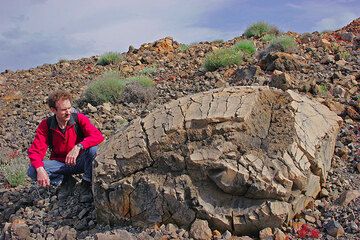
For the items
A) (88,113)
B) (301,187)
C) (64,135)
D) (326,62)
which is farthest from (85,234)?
(326,62)

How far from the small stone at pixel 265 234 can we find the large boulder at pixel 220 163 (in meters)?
0.07

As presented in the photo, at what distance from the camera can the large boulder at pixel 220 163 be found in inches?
197

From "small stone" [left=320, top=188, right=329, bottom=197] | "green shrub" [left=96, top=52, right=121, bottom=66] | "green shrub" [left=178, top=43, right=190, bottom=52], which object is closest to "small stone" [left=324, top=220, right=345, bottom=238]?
"small stone" [left=320, top=188, right=329, bottom=197]

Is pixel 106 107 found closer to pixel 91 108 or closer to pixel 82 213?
pixel 91 108

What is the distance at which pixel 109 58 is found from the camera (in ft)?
51.9

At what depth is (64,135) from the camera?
19.7 ft

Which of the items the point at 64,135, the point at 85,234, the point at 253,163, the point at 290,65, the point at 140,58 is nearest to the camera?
the point at 253,163

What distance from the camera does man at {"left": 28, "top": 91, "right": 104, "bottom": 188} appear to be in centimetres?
580

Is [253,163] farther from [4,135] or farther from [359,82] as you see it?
[4,135]

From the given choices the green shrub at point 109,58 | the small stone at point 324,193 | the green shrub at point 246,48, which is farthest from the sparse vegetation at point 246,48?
the small stone at point 324,193

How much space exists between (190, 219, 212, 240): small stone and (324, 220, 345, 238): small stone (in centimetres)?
121

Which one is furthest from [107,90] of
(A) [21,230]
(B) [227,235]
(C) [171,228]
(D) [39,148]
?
(B) [227,235]

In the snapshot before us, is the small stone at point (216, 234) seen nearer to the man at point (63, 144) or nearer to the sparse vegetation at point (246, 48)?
the man at point (63, 144)

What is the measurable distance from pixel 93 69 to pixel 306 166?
1122 centimetres
